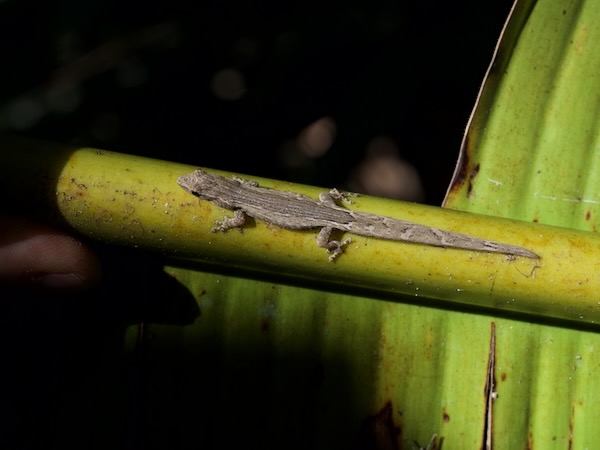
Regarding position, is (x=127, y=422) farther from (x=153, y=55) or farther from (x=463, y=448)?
(x=153, y=55)

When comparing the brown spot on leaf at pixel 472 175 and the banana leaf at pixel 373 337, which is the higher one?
the brown spot on leaf at pixel 472 175

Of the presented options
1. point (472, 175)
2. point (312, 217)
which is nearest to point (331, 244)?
point (312, 217)

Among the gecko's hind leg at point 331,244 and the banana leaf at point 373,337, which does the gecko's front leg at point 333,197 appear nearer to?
the banana leaf at point 373,337

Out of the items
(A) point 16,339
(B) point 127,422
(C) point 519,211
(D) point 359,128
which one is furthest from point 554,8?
(A) point 16,339

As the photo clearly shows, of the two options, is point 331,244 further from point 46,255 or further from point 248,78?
point 248,78

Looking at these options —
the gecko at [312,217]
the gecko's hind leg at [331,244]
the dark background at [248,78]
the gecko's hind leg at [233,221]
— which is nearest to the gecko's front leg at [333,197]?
the gecko at [312,217]

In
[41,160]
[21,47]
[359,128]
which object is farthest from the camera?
[21,47]

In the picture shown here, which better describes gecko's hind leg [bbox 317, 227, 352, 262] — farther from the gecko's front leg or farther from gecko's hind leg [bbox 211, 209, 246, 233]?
gecko's hind leg [bbox 211, 209, 246, 233]
